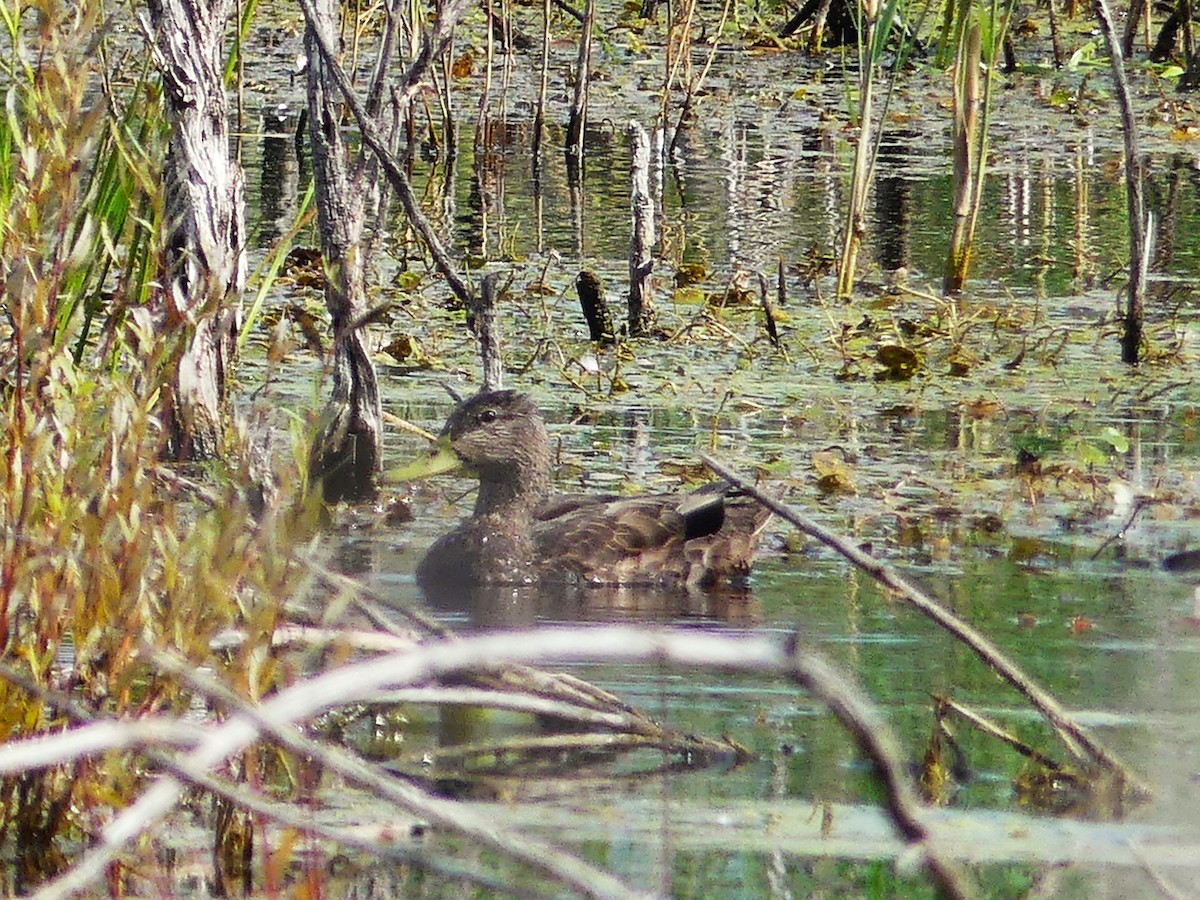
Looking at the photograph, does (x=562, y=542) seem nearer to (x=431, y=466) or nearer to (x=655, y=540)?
(x=655, y=540)

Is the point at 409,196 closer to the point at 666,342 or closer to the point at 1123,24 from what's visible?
the point at 666,342

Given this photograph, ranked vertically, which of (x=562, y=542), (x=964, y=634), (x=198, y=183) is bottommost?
(x=562, y=542)

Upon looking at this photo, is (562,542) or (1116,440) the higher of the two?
(1116,440)

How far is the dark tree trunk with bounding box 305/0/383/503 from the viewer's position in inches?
248

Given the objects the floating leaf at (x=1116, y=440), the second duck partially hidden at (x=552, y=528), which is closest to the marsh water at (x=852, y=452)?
the floating leaf at (x=1116, y=440)

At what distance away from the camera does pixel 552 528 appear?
6414 mm

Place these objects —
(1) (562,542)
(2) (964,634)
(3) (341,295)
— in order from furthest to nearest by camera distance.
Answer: (1) (562,542), (3) (341,295), (2) (964,634)

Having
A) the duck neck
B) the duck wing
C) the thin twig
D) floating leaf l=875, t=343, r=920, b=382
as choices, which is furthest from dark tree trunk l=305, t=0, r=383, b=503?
the thin twig

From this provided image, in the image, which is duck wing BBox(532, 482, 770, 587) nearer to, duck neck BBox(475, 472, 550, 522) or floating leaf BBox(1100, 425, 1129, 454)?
duck neck BBox(475, 472, 550, 522)

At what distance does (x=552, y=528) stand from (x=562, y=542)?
0.08 metres

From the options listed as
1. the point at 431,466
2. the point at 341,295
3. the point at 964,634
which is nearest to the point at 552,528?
the point at 431,466

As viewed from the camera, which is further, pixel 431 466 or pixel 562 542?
pixel 431 466

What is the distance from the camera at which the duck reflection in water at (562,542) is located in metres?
6.03

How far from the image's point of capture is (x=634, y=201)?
8.60 metres
